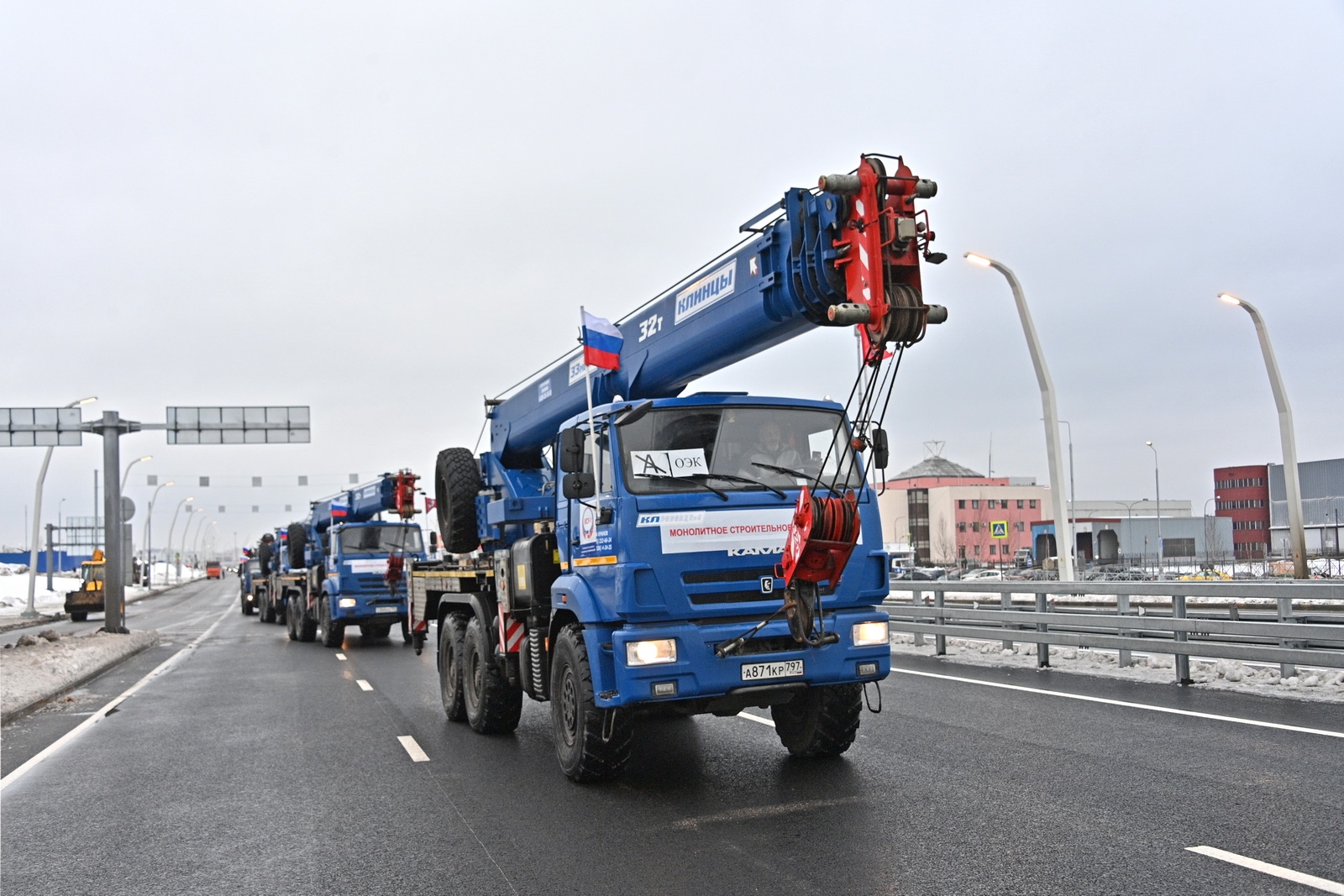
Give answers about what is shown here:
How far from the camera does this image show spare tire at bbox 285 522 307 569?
30453 millimetres

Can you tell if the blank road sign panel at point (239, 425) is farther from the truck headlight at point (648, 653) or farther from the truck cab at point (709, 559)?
the truck headlight at point (648, 653)

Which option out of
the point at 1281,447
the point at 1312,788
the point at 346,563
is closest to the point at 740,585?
the point at 1312,788

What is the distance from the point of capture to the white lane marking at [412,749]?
9.18 meters

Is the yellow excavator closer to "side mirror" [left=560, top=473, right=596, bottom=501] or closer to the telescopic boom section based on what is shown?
the telescopic boom section

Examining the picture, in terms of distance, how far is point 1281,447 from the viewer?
920 inches

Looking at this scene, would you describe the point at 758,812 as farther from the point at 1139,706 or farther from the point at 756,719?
the point at 1139,706

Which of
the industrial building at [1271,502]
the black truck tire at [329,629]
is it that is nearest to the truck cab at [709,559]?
the black truck tire at [329,629]

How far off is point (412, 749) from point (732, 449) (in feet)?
14.0

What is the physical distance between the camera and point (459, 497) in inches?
494

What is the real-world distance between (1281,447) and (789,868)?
2189 cm

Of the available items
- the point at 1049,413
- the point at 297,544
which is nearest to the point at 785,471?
the point at 1049,413

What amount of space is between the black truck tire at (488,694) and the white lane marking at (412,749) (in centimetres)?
63

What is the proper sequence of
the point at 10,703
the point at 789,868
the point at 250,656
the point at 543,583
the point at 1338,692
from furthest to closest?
the point at 250,656
the point at 10,703
the point at 1338,692
the point at 543,583
the point at 789,868

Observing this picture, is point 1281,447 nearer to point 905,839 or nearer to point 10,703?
point 905,839
